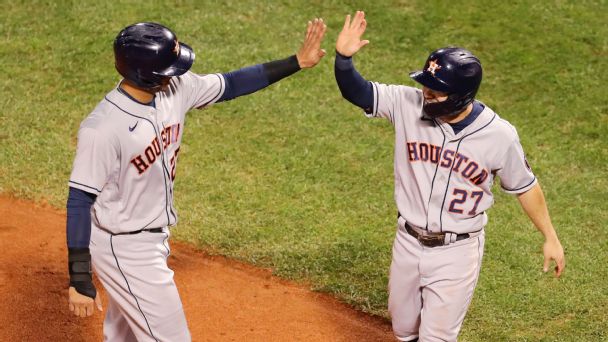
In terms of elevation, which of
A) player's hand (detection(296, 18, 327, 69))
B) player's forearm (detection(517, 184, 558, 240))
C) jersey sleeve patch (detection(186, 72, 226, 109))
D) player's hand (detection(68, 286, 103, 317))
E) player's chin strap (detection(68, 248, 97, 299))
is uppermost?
player's hand (detection(296, 18, 327, 69))

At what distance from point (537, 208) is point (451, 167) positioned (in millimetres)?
597

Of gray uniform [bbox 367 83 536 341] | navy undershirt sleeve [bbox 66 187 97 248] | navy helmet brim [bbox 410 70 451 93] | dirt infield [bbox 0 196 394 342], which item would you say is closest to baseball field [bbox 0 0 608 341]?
dirt infield [bbox 0 196 394 342]

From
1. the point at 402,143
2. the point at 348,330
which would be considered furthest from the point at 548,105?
the point at 402,143

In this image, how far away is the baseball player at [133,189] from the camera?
492 cm

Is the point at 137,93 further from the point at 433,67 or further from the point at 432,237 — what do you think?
the point at 432,237

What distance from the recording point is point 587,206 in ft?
28.0

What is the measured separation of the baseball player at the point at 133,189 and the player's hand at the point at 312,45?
2.53ft

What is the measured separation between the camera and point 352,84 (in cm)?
556

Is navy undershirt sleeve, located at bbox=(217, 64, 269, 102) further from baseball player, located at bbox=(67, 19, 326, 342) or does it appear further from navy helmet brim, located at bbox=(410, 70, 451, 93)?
navy helmet brim, located at bbox=(410, 70, 451, 93)

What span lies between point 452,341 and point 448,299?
0.87ft

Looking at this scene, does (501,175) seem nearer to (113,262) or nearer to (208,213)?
(113,262)

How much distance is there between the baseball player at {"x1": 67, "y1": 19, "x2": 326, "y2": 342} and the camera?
16.1 ft

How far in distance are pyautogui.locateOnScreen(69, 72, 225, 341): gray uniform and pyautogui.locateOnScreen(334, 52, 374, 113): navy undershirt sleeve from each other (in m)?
0.92

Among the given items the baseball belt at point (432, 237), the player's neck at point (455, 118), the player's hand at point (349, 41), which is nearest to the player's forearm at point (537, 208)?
the baseball belt at point (432, 237)
